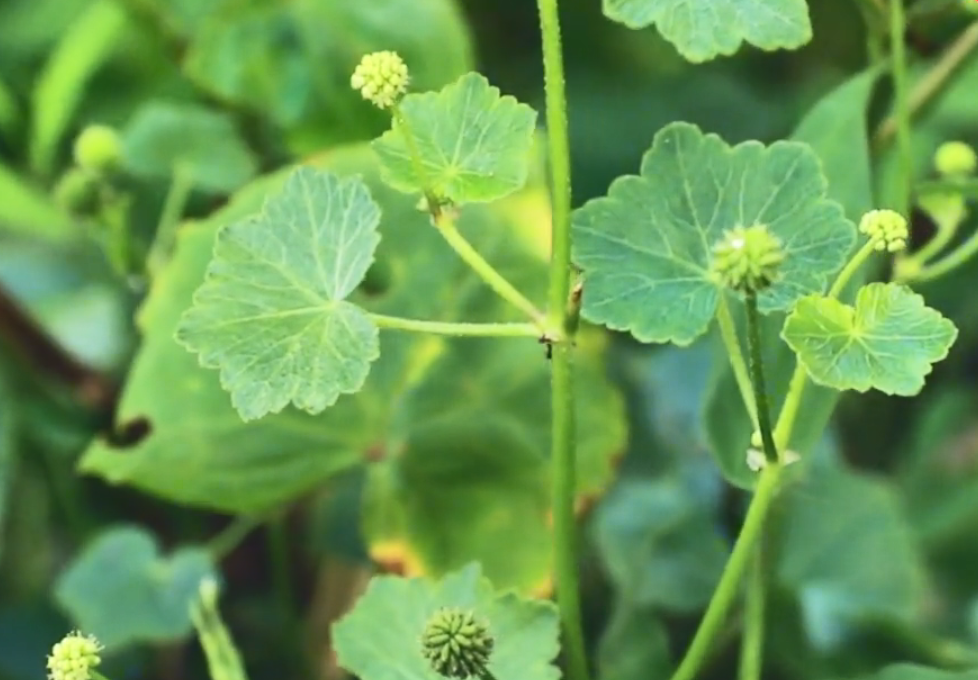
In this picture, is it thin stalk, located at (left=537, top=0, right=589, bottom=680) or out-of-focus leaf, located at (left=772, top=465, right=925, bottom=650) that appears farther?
out-of-focus leaf, located at (left=772, top=465, right=925, bottom=650)

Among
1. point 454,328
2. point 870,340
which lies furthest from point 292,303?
point 870,340

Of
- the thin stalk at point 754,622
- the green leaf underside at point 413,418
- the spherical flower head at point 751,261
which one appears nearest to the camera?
the spherical flower head at point 751,261

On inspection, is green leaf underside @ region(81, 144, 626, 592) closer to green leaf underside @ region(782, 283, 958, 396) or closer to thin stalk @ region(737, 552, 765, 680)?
thin stalk @ region(737, 552, 765, 680)

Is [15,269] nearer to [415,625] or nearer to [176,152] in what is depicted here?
[176,152]

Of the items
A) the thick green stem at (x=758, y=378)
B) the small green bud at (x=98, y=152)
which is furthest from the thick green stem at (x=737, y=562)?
the small green bud at (x=98, y=152)

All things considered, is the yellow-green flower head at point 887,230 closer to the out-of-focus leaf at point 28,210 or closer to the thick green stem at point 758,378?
the thick green stem at point 758,378

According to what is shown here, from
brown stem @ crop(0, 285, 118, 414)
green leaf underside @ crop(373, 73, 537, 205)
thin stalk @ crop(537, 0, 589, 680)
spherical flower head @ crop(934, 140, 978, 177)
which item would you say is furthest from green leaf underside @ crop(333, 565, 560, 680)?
brown stem @ crop(0, 285, 118, 414)
